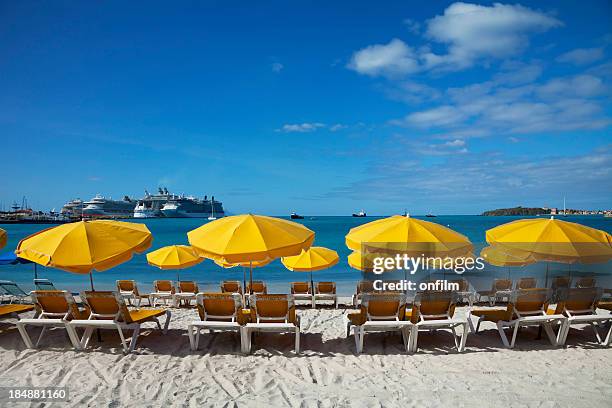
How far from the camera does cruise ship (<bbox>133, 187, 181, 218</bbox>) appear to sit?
11262 centimetres

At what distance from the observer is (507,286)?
354 inches

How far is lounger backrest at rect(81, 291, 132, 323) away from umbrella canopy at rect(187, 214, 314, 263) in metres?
1.16

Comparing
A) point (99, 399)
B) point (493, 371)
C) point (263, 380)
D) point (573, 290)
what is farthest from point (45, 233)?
point (573, 290)

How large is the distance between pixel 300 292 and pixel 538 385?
6.18m

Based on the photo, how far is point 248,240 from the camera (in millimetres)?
→ 4875

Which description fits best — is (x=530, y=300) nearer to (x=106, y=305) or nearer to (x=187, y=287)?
(x=106, y=305)

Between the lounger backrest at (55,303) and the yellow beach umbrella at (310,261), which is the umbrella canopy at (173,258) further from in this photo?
the lounger backrest at (55,303)

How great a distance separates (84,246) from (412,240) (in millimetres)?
4235

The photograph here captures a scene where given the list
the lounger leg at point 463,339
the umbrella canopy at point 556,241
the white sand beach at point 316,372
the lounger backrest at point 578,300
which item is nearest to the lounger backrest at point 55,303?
the white sand beach at point 316,372

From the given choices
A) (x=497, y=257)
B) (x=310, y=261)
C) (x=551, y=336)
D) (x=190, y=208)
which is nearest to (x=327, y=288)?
(x=310, y=261)

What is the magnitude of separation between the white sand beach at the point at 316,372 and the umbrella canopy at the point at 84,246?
1139 millimetres

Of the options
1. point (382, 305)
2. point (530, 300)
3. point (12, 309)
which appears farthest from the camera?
point (12, 309)

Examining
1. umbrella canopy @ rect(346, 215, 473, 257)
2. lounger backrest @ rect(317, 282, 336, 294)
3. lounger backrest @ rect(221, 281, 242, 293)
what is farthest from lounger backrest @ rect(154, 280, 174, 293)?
umbrella canopy @ rect(346, 215, 473, 257)

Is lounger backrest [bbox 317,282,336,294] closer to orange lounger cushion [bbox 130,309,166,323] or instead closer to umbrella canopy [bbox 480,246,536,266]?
umbrella canopy [bbox 480,246,536,266]
